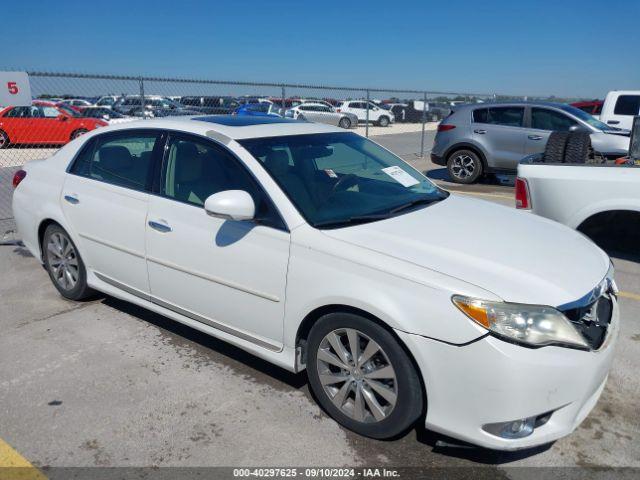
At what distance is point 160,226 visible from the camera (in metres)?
3.47

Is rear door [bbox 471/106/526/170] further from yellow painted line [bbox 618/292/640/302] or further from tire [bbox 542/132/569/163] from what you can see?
yellow painted line [bbox 618/292/640/302]

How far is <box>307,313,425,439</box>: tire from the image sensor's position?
2.54 metres

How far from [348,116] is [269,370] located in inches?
1037

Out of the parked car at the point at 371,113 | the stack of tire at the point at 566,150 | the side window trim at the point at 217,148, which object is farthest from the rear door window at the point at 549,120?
the parked car at the point at 371,113

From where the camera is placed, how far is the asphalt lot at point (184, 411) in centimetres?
265

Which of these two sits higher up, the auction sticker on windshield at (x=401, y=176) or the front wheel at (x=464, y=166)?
the auction sticker on windshield at (x=401, y=176)

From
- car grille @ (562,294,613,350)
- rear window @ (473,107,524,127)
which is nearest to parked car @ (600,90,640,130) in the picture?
rear window @ (473,107,524,127)

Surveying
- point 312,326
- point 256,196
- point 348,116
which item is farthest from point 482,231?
point 348,116

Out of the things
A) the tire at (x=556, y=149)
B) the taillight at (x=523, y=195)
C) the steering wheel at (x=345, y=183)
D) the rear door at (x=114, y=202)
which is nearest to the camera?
the steering wheel at (x=345, y=183)

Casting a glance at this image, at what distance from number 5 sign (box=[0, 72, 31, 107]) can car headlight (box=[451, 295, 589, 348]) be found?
20.6ft

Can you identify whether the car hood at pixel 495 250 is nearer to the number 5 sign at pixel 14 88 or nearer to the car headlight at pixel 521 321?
the car headlight at pixel 521 321

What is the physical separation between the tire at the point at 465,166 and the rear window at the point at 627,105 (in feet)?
15.6

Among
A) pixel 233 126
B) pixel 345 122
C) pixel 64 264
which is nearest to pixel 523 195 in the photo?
pixel 233 126

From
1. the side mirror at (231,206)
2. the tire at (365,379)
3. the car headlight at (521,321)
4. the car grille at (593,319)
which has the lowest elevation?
the tire at (365,379)
